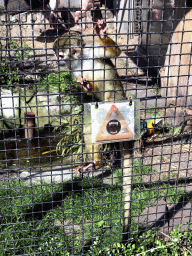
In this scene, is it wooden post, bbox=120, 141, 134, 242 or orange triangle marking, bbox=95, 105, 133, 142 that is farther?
wooden post, bbox=120, 141, 134, 242

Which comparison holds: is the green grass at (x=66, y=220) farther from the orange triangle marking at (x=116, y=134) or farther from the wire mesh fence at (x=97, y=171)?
the orange triangle marking at (x=116, y=134)

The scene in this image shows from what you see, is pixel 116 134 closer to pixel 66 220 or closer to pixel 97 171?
pixel 66 220

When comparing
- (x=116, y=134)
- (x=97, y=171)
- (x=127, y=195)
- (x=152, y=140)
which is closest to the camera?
(x=116, y=134)

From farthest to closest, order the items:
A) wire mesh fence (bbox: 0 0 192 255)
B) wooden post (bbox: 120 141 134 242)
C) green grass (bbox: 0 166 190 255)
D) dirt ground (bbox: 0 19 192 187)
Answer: wooden post (bbox: 120 141 134 242)
green grass (bbox: 0 166 190 255)
dirt ground (bbox: 0 19 192 187)
wire mesh fence (bbox: 0 0 192 255)

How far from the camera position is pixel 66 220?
3051 mm

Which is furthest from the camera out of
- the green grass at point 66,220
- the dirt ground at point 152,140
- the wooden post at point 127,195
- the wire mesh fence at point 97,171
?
the wooden post at point 127,195

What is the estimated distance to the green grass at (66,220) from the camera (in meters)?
2.14

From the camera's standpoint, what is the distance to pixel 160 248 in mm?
2293

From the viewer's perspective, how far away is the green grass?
2137 millimetres

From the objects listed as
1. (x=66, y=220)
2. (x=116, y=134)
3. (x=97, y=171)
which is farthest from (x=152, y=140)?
(x=116, y=134)

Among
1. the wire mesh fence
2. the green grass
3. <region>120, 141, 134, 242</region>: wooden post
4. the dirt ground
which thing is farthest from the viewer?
<region>120, 141, 134, 242</region>: wooden post

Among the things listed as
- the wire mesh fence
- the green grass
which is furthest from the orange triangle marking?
the green grass

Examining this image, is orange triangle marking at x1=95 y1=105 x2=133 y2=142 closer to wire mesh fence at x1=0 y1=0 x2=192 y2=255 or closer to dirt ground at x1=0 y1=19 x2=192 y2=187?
wire mesh fence at x1=0 y1=0 x2=192 y2=255

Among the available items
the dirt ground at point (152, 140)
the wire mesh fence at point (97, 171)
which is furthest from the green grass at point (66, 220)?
the dirt ground at point (152, 140)
